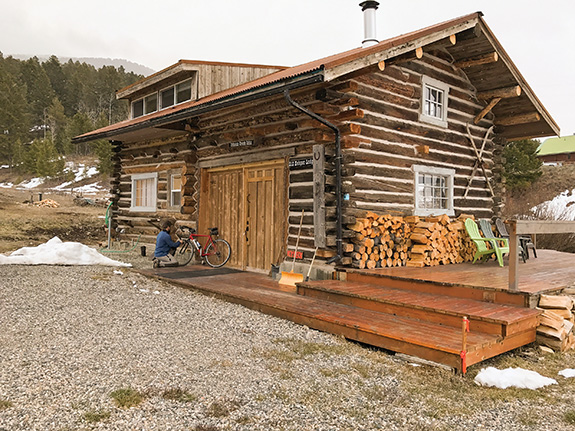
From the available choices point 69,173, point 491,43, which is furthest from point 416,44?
point 69,173

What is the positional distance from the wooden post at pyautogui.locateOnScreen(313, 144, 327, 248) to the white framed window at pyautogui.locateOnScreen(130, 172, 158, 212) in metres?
6.76

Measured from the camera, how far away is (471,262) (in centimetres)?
926

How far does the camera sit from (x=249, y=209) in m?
9.57

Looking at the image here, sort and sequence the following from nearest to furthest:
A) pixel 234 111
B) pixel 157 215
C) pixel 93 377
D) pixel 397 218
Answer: pixel 93 377 < pixel 397 218 < pixel 234 111 < pixel 157 215

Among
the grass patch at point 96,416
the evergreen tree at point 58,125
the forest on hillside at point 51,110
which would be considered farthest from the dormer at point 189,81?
the evergreen tree at point 58,125

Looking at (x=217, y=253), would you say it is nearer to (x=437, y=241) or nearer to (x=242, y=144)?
(x=242, y=144)

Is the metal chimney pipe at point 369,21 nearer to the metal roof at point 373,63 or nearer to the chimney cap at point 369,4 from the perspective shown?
the chimney cap at point 369,4

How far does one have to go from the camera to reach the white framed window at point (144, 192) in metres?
12.9

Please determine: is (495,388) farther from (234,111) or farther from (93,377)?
(234,111)

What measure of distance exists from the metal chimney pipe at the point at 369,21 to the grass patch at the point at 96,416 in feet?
30.8

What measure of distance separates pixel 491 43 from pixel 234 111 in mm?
5711

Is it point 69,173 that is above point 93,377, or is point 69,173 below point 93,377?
above

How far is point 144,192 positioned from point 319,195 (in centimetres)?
783

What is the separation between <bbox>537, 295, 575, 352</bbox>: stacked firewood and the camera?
4.82 meters
